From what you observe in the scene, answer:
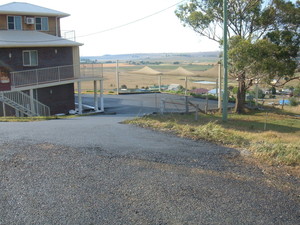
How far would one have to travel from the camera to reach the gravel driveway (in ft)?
19.4

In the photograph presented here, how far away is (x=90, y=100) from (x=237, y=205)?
29131 millimetres

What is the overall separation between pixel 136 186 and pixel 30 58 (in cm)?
2168

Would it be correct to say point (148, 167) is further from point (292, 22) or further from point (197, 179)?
point (292, 22)

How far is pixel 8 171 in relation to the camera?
8094mm

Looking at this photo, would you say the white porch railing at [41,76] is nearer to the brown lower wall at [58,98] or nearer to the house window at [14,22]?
the brown lower wall at [58,98]

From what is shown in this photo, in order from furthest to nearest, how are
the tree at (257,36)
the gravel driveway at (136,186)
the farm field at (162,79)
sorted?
the farm field at (162,79) < the tree at (257,36) < the gravel driveway at (136,186)

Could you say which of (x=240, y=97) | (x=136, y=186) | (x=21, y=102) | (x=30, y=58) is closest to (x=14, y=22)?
(x=30, y=58)

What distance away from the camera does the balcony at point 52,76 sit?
2415 centimetres

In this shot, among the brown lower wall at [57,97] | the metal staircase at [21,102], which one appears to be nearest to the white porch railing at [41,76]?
the metal staircase at [21,102]

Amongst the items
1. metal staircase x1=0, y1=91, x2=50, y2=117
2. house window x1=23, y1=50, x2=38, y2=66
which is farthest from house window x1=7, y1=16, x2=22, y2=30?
metal staircase x1=0, y1=91, x2=50, y2=117

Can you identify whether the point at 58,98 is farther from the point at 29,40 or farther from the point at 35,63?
the point at 29,40

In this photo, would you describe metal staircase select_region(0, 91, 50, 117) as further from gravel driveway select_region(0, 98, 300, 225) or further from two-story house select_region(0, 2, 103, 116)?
gravel driveway select_region(0, 98, 300, 225)

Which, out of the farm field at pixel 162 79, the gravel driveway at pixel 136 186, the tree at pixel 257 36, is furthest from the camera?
the farm field at pixel 162 79

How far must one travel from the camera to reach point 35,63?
2689 cm
